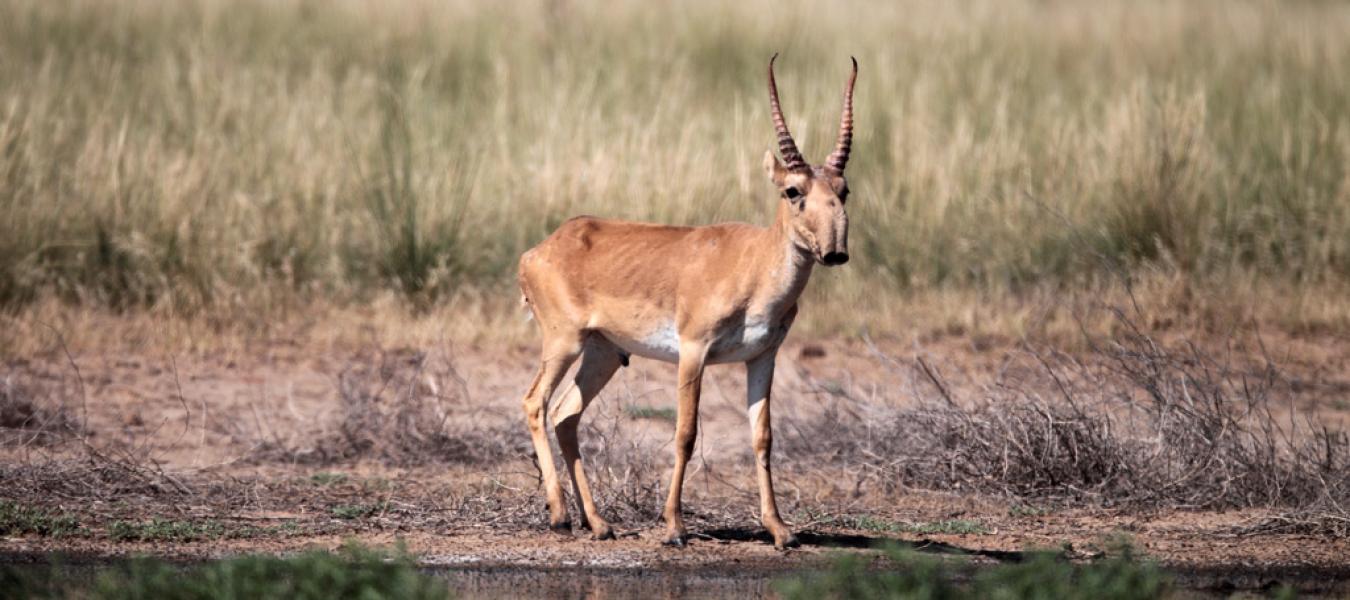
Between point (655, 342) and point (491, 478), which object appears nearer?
point (655, 342)

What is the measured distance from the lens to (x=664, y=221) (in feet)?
43.8

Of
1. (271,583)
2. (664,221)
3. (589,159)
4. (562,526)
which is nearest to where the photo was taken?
(271,583)

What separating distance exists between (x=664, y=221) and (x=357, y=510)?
4.77m

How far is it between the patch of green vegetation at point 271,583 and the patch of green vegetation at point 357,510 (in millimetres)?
1905

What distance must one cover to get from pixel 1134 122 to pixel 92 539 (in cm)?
871

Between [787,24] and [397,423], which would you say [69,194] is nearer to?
[397,423]

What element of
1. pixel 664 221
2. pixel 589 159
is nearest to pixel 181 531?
pixel 664 221

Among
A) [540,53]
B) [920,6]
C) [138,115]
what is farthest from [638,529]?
[920,6]

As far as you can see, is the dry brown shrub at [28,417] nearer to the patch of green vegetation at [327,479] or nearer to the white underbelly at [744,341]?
the patch of green vegetation at [327,479]

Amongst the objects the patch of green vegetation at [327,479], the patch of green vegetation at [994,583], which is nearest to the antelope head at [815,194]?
the patch of green vegetation at [994,583]

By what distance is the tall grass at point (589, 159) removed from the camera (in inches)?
518

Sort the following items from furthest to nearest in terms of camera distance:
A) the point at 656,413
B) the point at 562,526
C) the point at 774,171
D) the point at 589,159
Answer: the point at 589,159 < the point at 656,413 < the point at 562,526 < the point at 774,171

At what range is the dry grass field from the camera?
9375mm

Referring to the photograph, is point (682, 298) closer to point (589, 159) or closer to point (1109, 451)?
point (1109, 451)
